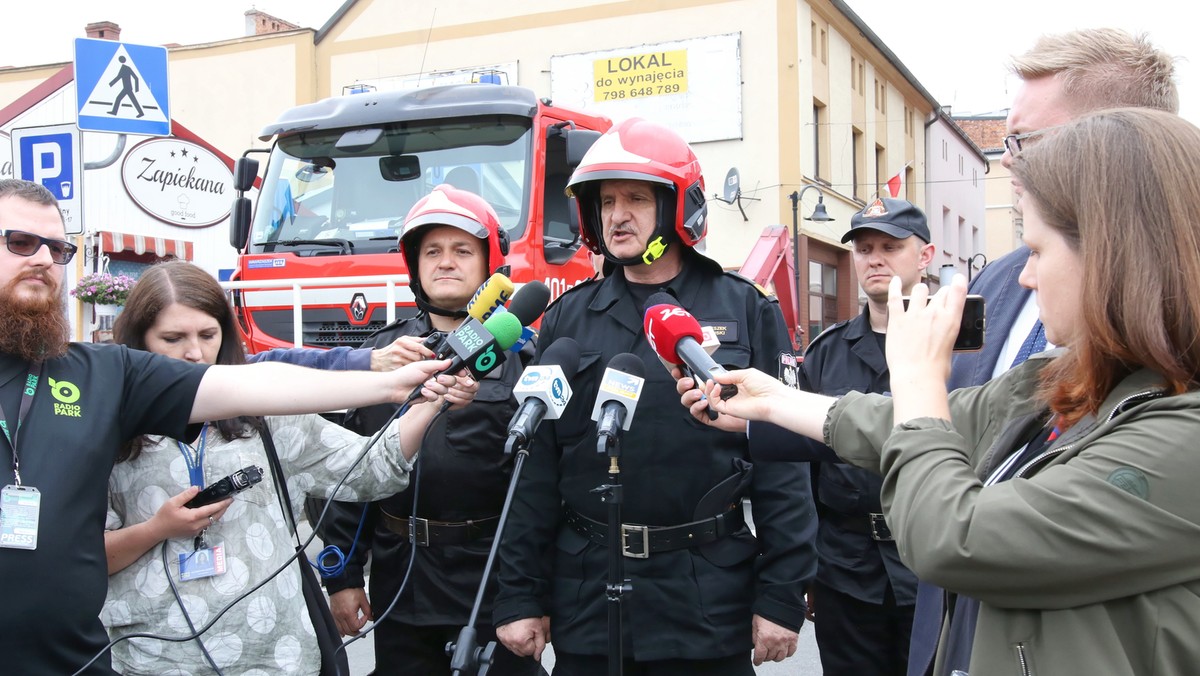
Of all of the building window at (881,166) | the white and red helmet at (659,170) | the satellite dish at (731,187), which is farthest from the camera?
the building window at (881,166)

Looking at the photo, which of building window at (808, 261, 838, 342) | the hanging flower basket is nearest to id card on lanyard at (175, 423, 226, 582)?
the hanging flower basket

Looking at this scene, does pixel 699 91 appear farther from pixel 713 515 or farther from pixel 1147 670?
pixel 1147 670

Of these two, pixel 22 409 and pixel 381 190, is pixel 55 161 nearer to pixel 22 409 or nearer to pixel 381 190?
pixel 381 190

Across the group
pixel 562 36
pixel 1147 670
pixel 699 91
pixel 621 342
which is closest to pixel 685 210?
pixel 621 342

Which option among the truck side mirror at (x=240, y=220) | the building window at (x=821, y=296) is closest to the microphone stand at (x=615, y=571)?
the truck side mirror at (x=240, y=220)

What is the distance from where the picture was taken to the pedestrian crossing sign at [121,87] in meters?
6.79

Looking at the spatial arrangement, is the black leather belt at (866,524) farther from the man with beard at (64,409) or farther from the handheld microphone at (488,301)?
the man with beard at (64,409)

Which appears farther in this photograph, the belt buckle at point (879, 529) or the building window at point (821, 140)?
the building window at point (821, 140)

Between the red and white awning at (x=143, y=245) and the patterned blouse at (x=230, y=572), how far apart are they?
38.6 ft

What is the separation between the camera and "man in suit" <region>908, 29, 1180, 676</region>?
7.90ft

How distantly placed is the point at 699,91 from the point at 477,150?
50.7 ft

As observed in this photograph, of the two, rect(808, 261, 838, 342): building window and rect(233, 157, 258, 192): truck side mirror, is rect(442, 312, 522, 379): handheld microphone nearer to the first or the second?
rect(233, 157, 258, 192): truck side mirror

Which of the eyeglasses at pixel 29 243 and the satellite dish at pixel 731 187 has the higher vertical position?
the satellite dish at pixel 731 187

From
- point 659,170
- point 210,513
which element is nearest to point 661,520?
point 659,170
